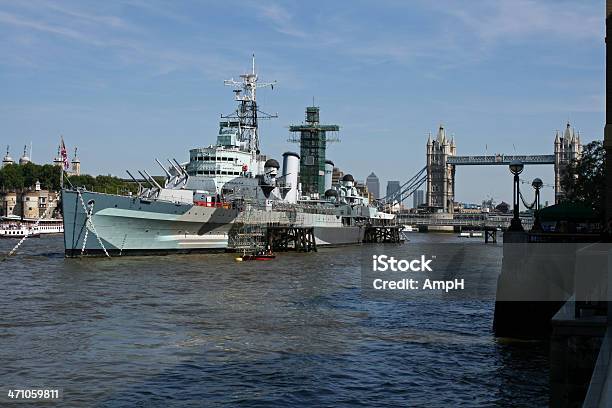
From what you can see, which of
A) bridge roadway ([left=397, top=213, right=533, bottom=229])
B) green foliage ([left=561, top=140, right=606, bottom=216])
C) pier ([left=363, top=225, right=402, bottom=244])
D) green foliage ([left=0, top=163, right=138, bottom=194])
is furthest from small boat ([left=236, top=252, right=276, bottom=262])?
bridge roadway ([left=397, top=213, right=533, bottom=229])

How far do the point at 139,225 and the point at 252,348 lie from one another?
103 feet

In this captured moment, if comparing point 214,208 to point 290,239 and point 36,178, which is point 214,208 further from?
point 36,178

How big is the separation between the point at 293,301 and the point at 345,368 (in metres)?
12.1

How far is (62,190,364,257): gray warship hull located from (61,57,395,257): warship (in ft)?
0.21

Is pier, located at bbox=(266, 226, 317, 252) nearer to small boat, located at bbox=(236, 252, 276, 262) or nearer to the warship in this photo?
the warship

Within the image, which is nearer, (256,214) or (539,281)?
(539,281)

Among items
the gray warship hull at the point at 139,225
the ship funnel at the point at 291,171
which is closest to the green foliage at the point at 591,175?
the gray warship hull at the point at 139,225

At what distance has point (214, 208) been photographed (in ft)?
181

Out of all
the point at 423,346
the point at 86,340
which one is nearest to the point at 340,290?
the point at 423,346

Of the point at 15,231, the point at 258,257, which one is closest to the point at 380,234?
the point at 15,231

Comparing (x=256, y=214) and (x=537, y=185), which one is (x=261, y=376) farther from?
(x=256, y=214)

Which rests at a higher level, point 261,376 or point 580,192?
point 580,192

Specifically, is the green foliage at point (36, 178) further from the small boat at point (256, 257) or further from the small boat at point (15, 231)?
the small boat at point (256, 257)

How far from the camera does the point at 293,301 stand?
30.4 m
